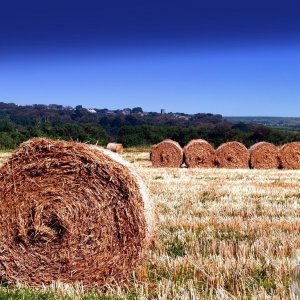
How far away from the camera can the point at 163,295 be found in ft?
→ 15.5

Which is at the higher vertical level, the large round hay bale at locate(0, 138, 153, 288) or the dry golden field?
the large round hay bale at locate(0, 138, 153, 288)

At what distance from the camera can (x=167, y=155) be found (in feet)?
79.0

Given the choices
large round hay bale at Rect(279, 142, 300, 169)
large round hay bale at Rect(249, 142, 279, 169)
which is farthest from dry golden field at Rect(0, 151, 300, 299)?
large round hay bale at Rect(279, 142, 300, 169)

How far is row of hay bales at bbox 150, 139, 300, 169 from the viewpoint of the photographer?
23.0 meters

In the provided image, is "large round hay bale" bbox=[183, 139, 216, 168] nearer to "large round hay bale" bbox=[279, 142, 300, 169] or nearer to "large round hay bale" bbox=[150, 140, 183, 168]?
"large round hay bale" bbox=[150, 140, 183, 168]

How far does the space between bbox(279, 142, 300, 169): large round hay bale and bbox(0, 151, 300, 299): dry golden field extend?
11.7m

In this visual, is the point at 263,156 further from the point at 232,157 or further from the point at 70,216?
the point at 70,216

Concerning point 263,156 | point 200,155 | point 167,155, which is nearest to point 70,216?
point 200,155

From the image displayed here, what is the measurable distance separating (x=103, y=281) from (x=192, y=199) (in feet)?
20.6

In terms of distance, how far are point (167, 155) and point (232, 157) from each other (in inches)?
120

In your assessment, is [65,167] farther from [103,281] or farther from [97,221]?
[103,281]

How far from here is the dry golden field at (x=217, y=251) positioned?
5004mm

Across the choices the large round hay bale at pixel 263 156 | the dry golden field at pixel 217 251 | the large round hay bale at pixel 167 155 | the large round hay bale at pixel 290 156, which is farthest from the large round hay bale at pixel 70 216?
the large round hay bale at pixel 290 156

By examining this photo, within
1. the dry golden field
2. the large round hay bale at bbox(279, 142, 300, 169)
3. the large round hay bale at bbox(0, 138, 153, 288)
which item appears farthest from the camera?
the large round hay bale at bbox(279, 142, 300, 169)
